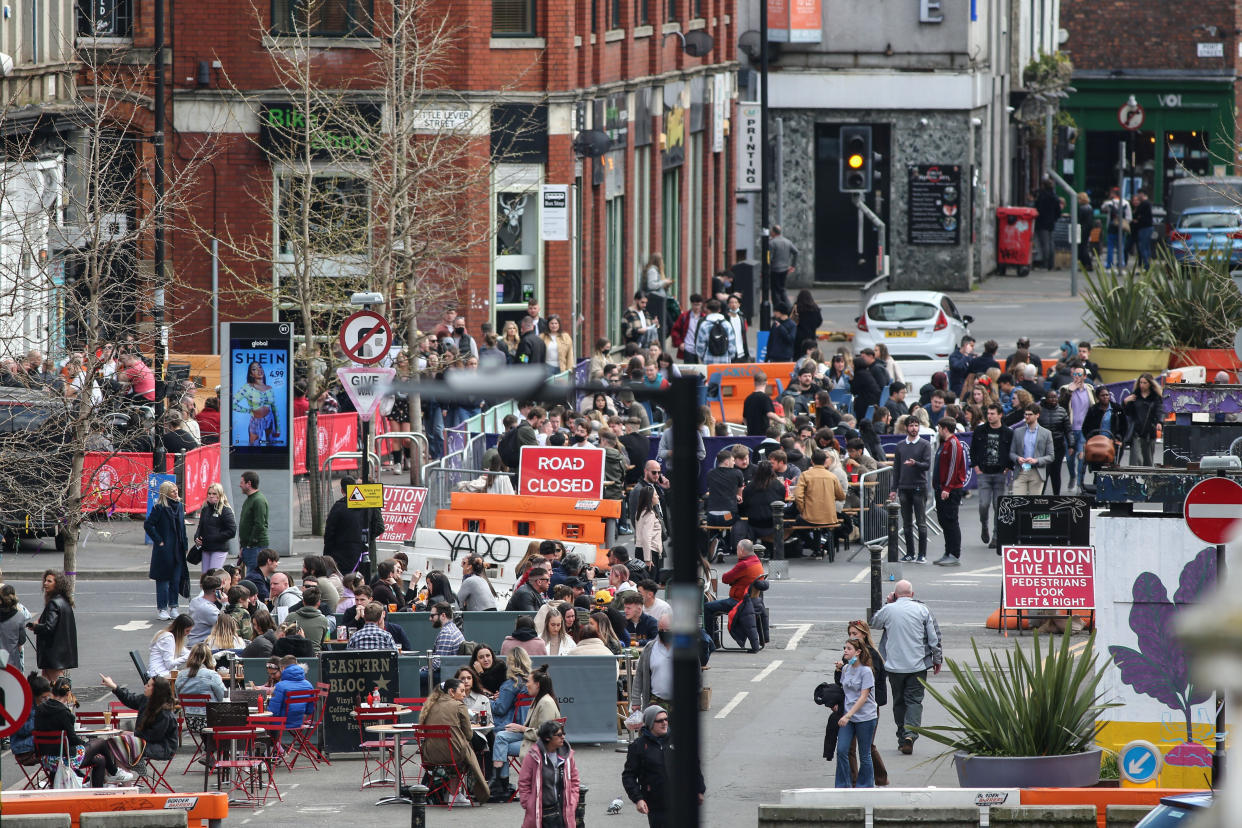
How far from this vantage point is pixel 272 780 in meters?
15.7

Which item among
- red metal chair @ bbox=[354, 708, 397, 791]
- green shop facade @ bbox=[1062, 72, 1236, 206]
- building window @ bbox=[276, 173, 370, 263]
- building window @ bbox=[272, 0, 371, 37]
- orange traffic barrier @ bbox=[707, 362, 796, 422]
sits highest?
green shop facade @ bbox=[1062, 72, 1236, 206]

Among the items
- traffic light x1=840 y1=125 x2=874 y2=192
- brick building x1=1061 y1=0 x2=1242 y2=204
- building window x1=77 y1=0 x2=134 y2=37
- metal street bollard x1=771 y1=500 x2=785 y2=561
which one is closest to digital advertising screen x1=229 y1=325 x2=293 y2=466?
metal street bollard x1=771 y1=500 x2=785 y2=561

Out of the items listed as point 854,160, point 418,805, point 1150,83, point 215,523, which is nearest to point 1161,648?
point 418,805

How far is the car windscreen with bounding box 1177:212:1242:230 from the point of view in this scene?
2035 inches

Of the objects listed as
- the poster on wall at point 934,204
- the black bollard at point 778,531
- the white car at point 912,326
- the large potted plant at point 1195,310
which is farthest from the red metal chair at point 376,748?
the poster on wall at point 934,204

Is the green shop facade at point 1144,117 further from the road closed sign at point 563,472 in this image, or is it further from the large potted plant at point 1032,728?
the large potted plant at point 1032,728

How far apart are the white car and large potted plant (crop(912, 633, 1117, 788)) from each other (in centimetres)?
2275

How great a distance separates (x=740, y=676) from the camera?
1981 cm

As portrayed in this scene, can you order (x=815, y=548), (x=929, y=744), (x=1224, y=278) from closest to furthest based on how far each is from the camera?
(x=929, y=744) < (x=815, y=548) < (x=1224, y=278)

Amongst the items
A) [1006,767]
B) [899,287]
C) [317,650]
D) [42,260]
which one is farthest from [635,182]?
[1006,767]

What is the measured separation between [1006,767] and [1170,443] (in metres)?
6.30

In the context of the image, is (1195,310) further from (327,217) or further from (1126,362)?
(327,217)

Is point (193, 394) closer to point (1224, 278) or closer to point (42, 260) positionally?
point (42, 260)

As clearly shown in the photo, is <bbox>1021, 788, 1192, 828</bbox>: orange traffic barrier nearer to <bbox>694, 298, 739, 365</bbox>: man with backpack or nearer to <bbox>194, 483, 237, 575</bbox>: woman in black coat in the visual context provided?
<bbox>194, 483, 237, 575</bbox>: woman in black coat
